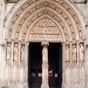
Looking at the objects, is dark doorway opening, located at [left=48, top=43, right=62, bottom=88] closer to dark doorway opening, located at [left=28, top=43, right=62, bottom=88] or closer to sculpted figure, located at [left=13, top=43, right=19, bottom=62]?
dark doorway opening, located at [left=28, top=43, right=62, bottom=88]

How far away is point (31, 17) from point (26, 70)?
2.75m

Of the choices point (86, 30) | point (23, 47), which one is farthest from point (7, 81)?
point (86, 30)

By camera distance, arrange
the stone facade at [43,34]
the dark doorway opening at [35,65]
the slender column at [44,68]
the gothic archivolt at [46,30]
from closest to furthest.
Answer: the stone facade at [43,34] → the gothic archivolt at [46,30] → the slender column at [44,68] → the dark doorway opening at [35,65]

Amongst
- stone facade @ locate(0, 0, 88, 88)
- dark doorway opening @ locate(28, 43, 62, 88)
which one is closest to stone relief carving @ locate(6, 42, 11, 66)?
stone facade @ locate(0, 0, 88, 88)

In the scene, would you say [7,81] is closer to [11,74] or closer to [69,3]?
[11,74]

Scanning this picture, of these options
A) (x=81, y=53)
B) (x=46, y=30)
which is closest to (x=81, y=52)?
(x=81, y=53)

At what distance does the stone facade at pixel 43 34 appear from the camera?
57.6 ft

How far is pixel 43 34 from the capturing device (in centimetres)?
1852

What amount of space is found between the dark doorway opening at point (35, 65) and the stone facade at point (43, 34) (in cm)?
175

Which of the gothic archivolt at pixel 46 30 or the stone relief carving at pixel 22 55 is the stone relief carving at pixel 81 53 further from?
the stone relief carving at pixel 22 55

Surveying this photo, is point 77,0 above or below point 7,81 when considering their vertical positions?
above

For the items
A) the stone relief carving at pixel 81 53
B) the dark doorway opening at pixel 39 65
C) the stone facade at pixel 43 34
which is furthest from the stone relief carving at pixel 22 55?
the stone relief carving at pixel 81 53

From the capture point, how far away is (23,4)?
17.7 m

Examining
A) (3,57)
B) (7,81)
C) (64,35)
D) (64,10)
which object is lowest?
(7,81)
